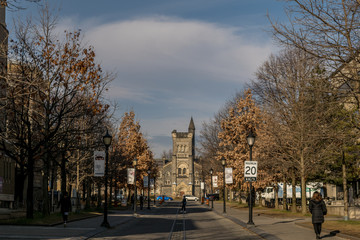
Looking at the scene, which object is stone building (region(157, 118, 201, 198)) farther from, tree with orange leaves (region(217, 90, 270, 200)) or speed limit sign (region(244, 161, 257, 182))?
speed limit sign (region(244, 161, 257, 182))

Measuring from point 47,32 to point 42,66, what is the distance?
106 inches

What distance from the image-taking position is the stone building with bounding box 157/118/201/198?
15262 centimetres

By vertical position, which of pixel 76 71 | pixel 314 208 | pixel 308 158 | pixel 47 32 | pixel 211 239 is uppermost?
pixel 47 32

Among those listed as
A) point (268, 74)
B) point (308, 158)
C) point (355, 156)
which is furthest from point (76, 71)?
point (355, 156)

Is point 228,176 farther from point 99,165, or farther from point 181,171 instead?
point 181,171

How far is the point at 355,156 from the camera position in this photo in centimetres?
3919

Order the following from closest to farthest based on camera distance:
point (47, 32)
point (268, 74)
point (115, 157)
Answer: point (47, 32) → point (268, 74) → point (115, 157)

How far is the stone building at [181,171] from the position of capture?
15262 cm

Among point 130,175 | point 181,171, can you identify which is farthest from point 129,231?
point 181,171

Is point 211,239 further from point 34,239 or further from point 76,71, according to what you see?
point 76,71

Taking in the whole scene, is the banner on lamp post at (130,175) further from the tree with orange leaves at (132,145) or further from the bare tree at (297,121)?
the tree with orange leaves at (132,145)

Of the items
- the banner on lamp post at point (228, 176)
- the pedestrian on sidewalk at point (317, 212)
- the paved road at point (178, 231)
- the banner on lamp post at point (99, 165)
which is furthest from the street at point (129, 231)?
the banner on lamp post at point (228, 176)

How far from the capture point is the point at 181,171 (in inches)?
6137

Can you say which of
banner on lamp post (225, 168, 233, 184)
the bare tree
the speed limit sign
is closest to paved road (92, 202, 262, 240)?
the speed limit sign
